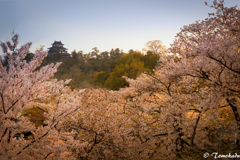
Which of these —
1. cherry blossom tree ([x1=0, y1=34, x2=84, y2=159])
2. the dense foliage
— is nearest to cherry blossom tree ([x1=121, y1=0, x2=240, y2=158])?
the dense foliage

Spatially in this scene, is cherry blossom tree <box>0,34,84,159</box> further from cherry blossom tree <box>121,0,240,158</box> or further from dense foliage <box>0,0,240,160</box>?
cherry blossom tree <box>121,0,240,158</box>

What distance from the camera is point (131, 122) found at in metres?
6.30

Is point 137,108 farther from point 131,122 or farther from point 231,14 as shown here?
point 231,14

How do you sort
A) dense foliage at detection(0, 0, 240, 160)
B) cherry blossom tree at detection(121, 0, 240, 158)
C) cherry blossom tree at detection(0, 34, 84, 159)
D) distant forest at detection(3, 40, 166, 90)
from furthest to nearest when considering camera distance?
distant forest at detection(3, 40, 166, 90), cherry blossom tree at detection(121, 0, 240, 158), dense foliage at detection(0, 0, 240, 160), cherry blossom tree at detection(0, 34, 84, 159)

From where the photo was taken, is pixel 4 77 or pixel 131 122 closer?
pixel 4 77

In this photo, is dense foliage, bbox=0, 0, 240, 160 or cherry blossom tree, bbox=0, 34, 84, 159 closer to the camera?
cherry blossom tree, bbox=0, 34, 84, 159

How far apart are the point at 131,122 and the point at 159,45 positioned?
1174 inches

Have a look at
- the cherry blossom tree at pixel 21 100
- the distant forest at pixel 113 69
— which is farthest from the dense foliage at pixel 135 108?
the distant forest at pixel 113 69

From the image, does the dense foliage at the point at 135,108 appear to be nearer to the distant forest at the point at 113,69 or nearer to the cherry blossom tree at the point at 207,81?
the cherry blossom tree at the point at 207,81

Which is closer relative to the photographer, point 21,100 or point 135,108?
point 21,100

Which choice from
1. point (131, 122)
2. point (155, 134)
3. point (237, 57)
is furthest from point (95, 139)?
point (237, 57)

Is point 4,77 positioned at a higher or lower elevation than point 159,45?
lower

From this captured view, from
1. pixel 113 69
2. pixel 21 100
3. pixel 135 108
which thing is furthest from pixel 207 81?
pixel 113 69

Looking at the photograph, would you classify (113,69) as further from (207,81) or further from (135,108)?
(207,81)
